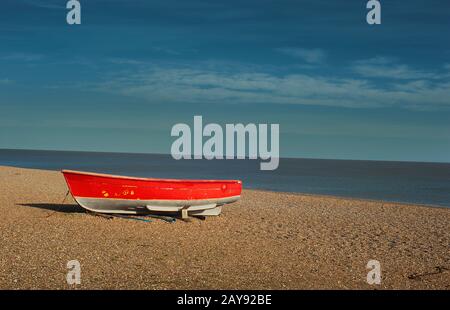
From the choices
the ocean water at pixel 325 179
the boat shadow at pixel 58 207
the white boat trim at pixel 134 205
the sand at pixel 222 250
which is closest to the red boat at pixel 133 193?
the white boat trim at pixel 134 205

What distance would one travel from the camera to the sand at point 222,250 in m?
9.77

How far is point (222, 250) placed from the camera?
12.7m

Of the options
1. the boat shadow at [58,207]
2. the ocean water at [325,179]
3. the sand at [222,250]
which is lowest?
the sand at [222,250]

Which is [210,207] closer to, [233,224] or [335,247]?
[233,224]

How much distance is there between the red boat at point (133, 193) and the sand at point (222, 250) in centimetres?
54

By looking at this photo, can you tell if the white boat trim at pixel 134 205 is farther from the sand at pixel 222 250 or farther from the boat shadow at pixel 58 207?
the boat shadow at pixel 58 207

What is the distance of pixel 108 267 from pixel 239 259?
3.04 m

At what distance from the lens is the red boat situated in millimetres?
16453

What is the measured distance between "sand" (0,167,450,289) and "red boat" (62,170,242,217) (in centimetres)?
54

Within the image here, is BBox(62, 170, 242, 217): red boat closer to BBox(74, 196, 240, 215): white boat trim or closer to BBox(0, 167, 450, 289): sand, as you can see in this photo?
BBox(74, 196, 240, 215): white boat trim

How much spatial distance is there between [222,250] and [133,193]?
16.4 ft

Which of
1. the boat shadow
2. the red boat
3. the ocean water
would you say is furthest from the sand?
the ocean water

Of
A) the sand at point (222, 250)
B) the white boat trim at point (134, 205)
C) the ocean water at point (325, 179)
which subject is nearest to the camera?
the sand at point (222, 250)

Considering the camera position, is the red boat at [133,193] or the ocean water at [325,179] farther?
the ocean water at [325,179]
